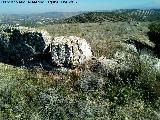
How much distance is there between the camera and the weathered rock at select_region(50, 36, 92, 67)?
29.3 metres

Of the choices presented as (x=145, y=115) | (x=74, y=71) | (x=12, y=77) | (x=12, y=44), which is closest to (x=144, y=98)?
(x=145, y=115)

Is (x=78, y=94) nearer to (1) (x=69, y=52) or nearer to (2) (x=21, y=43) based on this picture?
(1) (x=69, y=52)

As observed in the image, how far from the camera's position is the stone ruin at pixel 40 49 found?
96.6ft

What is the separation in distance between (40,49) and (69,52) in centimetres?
260

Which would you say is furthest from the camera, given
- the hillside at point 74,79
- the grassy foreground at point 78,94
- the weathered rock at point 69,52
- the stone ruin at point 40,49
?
the stone ruin at point 40,49

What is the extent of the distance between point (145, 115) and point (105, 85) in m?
4.20

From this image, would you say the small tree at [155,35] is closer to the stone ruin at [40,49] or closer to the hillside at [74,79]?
the hillside at [74,79]

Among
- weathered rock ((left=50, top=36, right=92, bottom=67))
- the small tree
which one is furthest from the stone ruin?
the small tree

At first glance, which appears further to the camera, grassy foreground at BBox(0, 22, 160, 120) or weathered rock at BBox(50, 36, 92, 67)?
weathered rock at BBox(50, 36, 92, 67)

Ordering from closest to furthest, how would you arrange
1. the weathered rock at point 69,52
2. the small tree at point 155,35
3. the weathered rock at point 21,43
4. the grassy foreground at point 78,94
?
the grassy foreground at point 78,94 → the weathered rock at point 69,52 → the weathered rock at point 21,43 → the small tree at point 155,35

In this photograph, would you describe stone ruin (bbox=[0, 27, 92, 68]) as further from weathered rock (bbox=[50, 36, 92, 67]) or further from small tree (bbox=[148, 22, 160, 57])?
small tree (bbox=[148, 22, 160, 57])

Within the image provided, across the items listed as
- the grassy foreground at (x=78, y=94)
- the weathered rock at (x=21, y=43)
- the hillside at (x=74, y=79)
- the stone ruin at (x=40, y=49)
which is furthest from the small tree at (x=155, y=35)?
the weathered rock at (x=21, y=43)

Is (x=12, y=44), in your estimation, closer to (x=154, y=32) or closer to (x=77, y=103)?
(x=77, y=103)

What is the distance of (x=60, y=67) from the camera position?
95.8 feet
